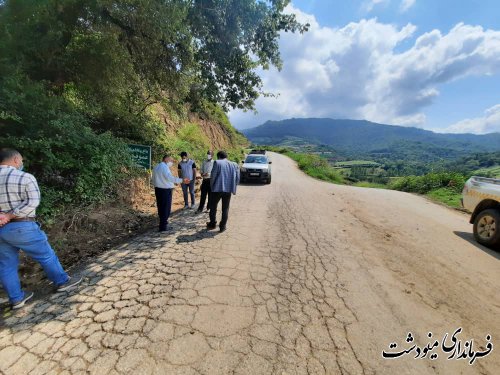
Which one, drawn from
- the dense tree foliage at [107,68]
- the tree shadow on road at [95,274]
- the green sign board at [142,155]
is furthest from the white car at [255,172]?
the tree shadow on road at [95,274]

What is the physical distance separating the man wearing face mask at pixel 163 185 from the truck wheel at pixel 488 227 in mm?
6839

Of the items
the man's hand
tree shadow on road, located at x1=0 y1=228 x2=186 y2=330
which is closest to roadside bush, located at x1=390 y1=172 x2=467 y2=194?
tree shadow on road, located at x1=0 y1=228 x2=186 y2=330

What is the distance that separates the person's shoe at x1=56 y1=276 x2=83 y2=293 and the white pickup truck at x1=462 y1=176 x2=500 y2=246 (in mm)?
7927

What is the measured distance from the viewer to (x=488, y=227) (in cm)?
553

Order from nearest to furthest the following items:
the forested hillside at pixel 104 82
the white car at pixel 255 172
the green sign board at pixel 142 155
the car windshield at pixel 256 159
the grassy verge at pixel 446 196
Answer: the forested hillside at pixel 104 82, the green sign board at pixel 142 155, the grassy verge at pixel 446 196, the white car at pixel 255 172, the car windshield at pixel 256 159

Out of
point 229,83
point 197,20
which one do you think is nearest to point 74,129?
point 197,20

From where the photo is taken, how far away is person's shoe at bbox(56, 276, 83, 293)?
10.9ft

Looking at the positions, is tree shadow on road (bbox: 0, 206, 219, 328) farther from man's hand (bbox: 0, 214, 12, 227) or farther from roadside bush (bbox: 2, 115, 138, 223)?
roadside bush (bbox: 2, 115, 138, 223)

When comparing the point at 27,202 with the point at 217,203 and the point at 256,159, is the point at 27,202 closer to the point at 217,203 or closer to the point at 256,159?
the point at 217,203

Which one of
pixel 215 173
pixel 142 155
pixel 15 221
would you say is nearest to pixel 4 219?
pixel 15 221

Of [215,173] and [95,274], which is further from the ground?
[215,173]

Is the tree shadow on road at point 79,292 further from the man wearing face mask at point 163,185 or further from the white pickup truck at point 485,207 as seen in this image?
the white pickup truck at point 485,207

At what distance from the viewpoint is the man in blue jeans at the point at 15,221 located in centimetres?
282

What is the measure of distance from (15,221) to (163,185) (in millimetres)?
2650
